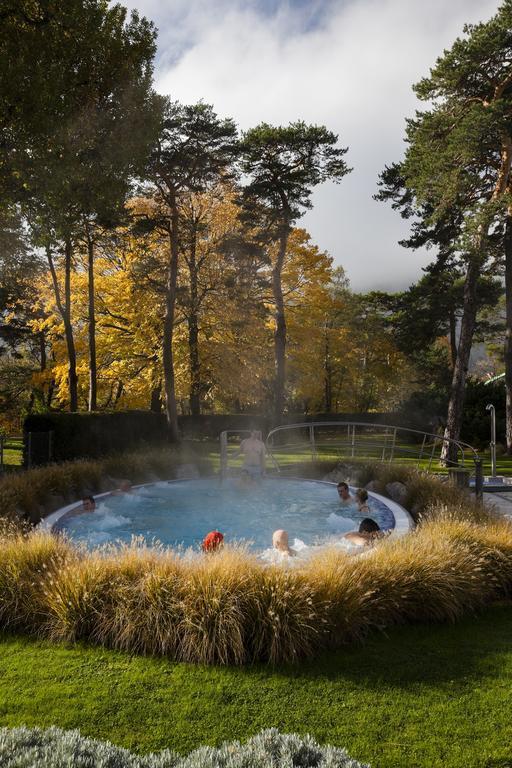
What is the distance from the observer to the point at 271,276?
94.6 feet

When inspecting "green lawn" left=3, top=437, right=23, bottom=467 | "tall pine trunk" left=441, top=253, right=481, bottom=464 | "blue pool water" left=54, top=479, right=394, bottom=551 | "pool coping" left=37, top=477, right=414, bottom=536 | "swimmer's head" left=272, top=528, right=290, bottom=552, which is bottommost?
Result: "blue pool water" left=54, top=479, right=394, bottom=551

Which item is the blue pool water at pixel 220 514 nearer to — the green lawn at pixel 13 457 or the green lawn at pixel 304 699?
the green lawn at pixel 304 699

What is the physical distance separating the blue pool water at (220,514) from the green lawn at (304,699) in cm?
507

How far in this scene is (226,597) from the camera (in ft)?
17.5

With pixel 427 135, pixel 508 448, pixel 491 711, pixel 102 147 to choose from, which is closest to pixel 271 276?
pixel 427 135

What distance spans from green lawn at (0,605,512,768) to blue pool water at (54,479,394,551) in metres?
5.07

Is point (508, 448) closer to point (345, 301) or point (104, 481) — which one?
point (104, 481)

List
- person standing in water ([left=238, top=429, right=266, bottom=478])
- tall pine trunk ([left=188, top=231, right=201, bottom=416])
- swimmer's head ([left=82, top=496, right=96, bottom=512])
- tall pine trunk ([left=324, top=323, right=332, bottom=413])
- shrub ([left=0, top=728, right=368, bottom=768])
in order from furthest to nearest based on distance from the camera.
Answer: tall pine trunk ([left=324, top=323, right=332, bottom=413]) < tall pine trunk ([left=188, top=231, right=201, bottom=416]) < person standing in water ([left=238, top=429, right=266, bottom=478]) < swimmer's head ([left=82, top=496, right=96, bottom=512]) < shrub ([left=0, top=728, right=368, bottom=768])

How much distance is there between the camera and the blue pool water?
1119 centimetres

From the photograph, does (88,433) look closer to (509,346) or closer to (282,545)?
(282,545)

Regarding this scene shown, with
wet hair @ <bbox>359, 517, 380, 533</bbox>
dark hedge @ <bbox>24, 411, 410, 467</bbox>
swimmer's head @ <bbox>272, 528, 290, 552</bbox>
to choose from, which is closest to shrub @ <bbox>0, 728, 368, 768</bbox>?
swimmer's head @ <bbox>272, 528, 290, 552</bbox>

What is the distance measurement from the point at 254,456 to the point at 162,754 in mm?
11677

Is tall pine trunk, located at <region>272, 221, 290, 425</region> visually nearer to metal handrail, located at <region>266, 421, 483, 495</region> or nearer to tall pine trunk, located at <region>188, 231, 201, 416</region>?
tall pine trunk, located at <region>188, 231, 201, 416</region>

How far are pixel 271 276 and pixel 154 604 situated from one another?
24768 millimetres
